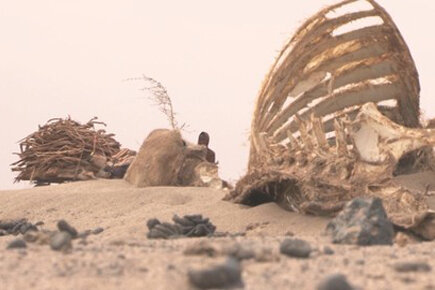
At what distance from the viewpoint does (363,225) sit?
334 centimetres

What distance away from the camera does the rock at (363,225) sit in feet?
10.7

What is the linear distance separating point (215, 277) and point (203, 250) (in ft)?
1.95

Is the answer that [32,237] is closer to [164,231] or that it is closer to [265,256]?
[164,231]

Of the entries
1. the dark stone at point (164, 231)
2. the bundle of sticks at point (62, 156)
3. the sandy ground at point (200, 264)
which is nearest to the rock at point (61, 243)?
the sandy ground at point (200, 264)

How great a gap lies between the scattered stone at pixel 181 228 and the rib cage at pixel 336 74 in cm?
154

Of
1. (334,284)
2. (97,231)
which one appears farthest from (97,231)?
(334,284)

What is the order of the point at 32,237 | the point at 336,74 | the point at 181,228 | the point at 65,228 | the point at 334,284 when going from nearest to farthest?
the point at 334,284
the point at 32,237
the point at 65,228
the point at 181,228
the point at 336,74

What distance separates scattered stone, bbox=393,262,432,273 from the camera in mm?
2252

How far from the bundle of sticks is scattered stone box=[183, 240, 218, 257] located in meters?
6.57

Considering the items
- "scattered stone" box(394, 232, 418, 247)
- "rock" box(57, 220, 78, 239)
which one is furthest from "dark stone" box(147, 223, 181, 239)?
"scattered stone" box(394, 232, 418, 247)

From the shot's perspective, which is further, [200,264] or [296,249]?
[296,249]

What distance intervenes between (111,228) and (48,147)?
4623 millimetres

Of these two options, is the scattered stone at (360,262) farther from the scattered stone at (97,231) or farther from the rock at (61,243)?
the scattered stone at (97,231)

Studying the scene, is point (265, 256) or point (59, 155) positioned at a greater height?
point (59, 155)
